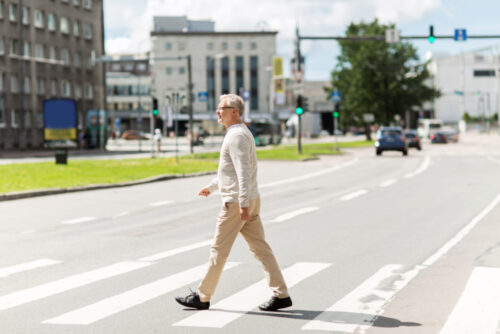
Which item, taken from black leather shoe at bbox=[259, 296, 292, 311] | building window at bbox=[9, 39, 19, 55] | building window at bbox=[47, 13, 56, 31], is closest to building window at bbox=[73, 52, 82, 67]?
building window at bbox=[47, 13, 56, 31]

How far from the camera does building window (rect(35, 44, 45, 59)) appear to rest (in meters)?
66.0

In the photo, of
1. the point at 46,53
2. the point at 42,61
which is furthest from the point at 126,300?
the point at 46,53

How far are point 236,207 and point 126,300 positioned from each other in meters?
1.37

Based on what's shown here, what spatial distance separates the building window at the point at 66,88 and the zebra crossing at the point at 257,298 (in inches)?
2440

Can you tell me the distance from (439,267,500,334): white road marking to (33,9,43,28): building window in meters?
61.2

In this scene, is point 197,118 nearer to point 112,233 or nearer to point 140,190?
point 140,190

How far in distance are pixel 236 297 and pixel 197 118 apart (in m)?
119

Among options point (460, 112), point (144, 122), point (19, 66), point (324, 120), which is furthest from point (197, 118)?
point (19, 66)

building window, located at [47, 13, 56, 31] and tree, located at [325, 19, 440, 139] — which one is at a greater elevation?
building window, located at [47, 13, 56, 31]

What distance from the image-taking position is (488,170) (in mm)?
29547

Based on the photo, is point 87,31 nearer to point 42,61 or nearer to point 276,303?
point 42,61

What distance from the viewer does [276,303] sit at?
6.57 metres

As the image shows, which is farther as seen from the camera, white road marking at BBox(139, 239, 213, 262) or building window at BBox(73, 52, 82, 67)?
building window at BBox(73, 52, 82, 67)

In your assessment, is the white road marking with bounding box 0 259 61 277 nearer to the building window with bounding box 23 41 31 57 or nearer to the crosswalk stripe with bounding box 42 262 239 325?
the crosswalk stripe with bounding box 42 262 239 325
